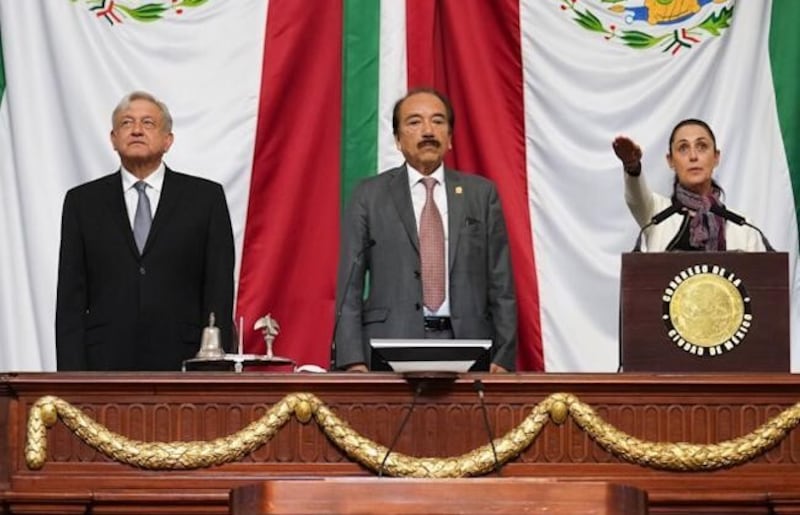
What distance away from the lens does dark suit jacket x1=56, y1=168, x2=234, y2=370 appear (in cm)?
550

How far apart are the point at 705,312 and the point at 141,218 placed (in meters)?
1.85

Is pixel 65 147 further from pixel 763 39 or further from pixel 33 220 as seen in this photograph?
pixel 763 39

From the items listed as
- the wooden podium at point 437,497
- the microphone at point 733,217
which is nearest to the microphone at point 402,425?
the microphone at point 733,217

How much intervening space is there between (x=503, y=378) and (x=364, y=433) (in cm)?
37

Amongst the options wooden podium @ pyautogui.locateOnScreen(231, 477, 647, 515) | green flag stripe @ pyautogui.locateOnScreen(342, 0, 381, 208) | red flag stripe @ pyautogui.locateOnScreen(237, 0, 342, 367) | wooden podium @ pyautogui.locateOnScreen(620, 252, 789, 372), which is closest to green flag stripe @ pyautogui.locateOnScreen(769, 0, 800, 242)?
green flag stripe @ pyautogui.locateOnScreen(342, 0, 381, 208)

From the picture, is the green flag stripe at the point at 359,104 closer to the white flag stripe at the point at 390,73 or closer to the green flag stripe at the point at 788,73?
the white flag stripe at the point at 390,73

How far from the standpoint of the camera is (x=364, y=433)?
459cm

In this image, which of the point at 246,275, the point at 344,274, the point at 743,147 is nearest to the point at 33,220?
the point at 246,275

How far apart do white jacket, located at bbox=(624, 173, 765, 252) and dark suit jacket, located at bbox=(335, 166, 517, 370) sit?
0.54 m

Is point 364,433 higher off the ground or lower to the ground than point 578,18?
lower

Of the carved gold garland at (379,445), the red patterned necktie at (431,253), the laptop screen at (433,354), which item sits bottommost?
the carved gold garland at (379,445)

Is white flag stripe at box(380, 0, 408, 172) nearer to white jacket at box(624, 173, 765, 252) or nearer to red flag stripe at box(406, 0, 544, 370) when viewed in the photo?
red flag stripe at box(406, 0, 544, 370)

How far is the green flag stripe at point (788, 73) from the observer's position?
695 centimetres

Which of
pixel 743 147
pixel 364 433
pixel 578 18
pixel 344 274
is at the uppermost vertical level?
pixel 578 18
